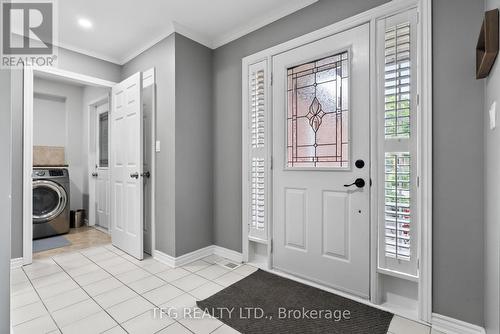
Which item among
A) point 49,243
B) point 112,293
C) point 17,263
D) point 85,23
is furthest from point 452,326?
point 49,243

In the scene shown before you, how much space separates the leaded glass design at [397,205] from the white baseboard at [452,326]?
0.39 m

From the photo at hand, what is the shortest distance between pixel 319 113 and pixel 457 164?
105cm

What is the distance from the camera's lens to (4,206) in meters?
1.16

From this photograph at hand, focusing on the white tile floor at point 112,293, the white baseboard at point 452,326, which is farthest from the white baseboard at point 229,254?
the white baseboard at point 452,326

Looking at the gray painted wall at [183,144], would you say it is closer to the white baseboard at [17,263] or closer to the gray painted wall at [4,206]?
the white baseboard at [17,263]

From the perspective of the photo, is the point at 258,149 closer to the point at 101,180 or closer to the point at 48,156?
the point at 101,180

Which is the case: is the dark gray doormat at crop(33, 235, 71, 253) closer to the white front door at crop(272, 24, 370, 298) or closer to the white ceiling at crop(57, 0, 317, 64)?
the white ceiling at crop(57, 0, 317, 64)

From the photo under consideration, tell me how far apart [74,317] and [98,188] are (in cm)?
305

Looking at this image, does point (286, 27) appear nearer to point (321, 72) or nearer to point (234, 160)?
point (321, 72)

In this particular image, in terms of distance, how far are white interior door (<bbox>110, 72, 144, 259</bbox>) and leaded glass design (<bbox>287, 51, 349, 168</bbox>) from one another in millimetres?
1711

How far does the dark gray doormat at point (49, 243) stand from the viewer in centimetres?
319

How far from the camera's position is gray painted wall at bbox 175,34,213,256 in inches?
106

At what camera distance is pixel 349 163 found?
2.01 metres

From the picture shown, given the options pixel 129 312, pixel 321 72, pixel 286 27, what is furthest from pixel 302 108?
pixel 129 312
